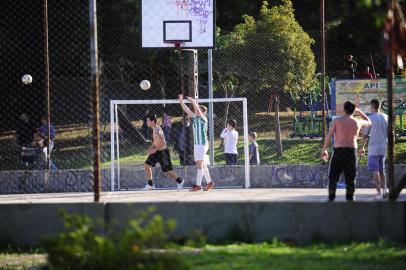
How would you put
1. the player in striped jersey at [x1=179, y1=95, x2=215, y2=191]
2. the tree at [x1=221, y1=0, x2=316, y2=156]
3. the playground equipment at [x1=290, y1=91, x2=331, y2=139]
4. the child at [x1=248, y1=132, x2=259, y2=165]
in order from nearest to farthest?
the player in striped jersey at [x1=179, y1=95, x2=215, y2=191]
the child at [x1=248, y1=132, x2=259, y2=165]
the playground equipment at [x1=290, y1=91, x2=331, y2=139]
the tree at [x1=221, y1=0, x2=316, y2=156]

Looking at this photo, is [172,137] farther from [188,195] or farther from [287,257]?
[287,257]

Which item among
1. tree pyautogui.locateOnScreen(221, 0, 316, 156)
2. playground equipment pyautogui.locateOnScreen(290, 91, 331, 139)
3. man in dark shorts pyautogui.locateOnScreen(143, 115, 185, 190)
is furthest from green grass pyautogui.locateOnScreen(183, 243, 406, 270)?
tree pyautogui.locateOnScreen(221, 0, 316, 156)

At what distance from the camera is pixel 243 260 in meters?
8.41

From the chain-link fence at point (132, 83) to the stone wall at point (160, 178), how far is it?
658 mm

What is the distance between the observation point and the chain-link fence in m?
20.2

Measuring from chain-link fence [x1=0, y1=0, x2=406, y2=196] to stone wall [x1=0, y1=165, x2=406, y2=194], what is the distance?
2.16 feet

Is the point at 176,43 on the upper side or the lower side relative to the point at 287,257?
upper

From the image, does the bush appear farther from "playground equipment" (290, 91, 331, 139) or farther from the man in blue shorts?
"playground equipment" (290, 91, 331, 139)

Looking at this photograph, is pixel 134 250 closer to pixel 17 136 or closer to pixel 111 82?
pixel 17 136

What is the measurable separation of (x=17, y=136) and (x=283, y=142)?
6.55 metres

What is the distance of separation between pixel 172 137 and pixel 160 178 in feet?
6.79

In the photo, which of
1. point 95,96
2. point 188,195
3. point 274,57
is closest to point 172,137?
point 274,57

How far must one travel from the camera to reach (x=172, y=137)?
20.9 meters

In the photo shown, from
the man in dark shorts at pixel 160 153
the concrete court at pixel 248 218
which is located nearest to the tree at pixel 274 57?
the man in dark shorts at pixel 160 153
